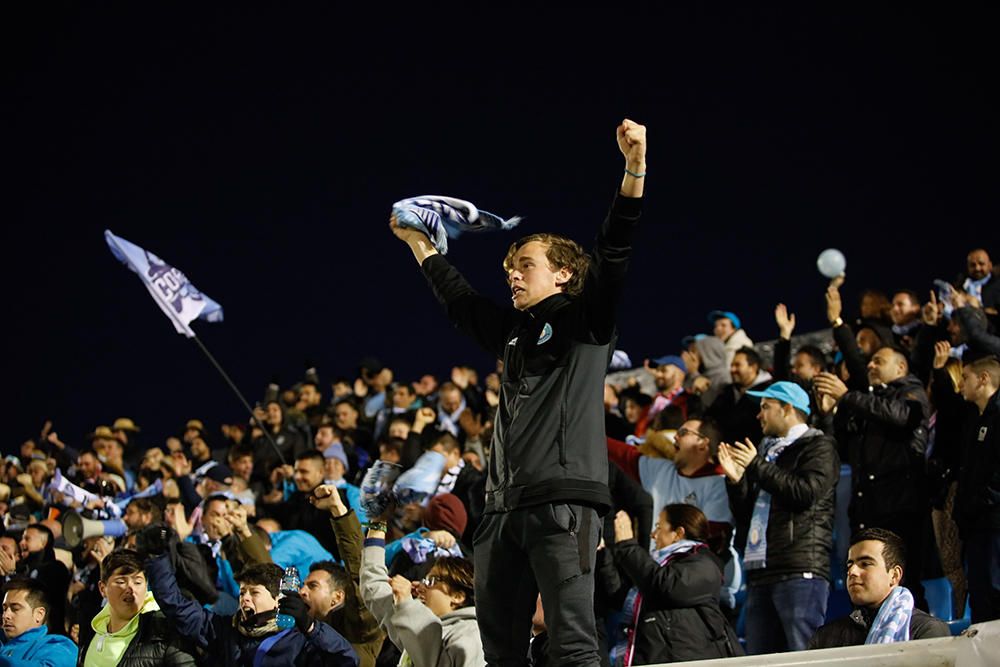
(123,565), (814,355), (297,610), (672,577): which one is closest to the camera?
(672,577)

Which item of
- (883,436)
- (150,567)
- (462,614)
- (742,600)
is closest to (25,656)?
(150,567)

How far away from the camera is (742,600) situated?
712 cm

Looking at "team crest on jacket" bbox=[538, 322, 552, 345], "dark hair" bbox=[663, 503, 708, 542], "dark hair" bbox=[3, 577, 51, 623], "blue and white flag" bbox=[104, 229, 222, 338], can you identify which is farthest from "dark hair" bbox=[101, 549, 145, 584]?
"blue and white flag" bbox=[104, 229, 222, 338]

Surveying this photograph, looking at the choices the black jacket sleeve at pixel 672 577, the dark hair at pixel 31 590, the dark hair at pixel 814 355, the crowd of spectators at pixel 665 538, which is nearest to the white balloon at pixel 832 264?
the crowd of spectators at pixel 665 538

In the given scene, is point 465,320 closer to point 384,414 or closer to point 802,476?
point 802,476

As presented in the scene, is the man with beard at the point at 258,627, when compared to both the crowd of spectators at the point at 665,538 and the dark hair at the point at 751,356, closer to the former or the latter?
the crowd of spectators at the point at 665,538

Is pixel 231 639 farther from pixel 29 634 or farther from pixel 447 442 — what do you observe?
pixel 447 442

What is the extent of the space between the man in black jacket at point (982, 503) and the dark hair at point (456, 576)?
8.05 feet

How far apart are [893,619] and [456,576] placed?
171cm

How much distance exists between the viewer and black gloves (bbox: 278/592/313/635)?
5.79m

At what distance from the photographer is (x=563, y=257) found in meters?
3.73

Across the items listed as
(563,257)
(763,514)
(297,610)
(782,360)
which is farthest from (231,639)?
(782,360)

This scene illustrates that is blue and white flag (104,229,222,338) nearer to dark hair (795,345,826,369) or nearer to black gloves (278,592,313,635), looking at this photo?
black gloves (278,592,313,635)

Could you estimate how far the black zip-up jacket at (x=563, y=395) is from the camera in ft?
11.1
